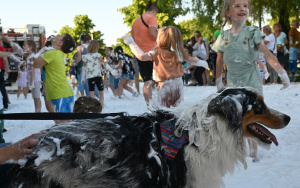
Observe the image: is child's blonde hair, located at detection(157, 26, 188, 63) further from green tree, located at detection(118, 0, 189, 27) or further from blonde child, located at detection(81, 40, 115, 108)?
green tree, located at detection(118, 0, 189, 27)

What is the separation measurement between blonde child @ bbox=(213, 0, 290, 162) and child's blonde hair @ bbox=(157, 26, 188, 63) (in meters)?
1.01

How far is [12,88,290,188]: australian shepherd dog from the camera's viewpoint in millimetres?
1866

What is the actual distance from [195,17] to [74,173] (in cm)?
1816

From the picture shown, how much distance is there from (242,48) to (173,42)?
54.5 inches

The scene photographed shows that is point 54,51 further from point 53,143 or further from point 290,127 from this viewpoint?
point 290,127

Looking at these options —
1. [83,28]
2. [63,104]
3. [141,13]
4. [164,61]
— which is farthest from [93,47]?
[83,28]

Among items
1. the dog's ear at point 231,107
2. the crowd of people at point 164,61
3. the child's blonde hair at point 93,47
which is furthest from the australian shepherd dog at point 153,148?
the child's blonde hair at point 93,47

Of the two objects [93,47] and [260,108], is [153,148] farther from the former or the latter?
[93,47]

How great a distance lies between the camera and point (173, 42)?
209 inches

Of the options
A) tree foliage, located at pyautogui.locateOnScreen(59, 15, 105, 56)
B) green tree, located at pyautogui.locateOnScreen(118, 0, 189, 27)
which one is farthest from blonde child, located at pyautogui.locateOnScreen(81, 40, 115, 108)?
tree foliage, located at pyautogui.locateOnScreen(59, 15, 105, 56)

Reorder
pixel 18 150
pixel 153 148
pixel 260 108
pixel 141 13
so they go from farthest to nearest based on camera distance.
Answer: pixel 141 13 < pixel 260 108 < pixel 153 148 < pixel 18 150

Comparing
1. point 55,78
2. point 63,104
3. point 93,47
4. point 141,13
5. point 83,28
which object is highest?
point 83,28

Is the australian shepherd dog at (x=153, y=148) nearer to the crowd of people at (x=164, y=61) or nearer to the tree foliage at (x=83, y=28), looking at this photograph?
the crowd of people at (x=164, y=61)

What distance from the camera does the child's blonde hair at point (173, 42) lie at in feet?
17.4
